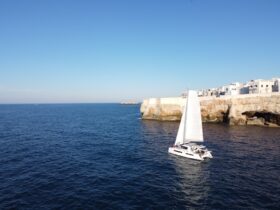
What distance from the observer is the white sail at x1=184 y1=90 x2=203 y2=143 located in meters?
42.3

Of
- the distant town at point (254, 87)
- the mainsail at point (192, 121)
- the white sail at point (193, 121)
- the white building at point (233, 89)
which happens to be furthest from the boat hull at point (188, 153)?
the white building at point (233, 89)

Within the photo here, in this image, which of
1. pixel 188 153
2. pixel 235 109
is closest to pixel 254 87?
pixel 235 109

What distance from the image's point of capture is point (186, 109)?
43.4m

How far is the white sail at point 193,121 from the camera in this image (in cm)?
4231

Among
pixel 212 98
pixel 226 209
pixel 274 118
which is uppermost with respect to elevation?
pixel 212 98

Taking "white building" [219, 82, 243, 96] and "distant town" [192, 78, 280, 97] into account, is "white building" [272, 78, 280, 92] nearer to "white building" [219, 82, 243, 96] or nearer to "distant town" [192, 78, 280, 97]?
"distant town" [192, 78, 280, 97]

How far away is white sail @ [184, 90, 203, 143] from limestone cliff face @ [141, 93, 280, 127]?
32.9m

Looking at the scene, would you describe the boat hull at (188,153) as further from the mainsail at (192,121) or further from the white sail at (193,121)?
the white sail at (193,121)

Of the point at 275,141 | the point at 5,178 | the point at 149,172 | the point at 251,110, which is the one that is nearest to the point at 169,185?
the point at 149,172

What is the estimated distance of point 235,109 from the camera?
2781 inches

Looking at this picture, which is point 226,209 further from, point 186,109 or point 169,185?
point 186,109

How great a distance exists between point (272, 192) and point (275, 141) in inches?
1063

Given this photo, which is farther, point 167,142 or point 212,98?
point 212,98

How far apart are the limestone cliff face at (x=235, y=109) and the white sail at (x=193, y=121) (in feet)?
108
